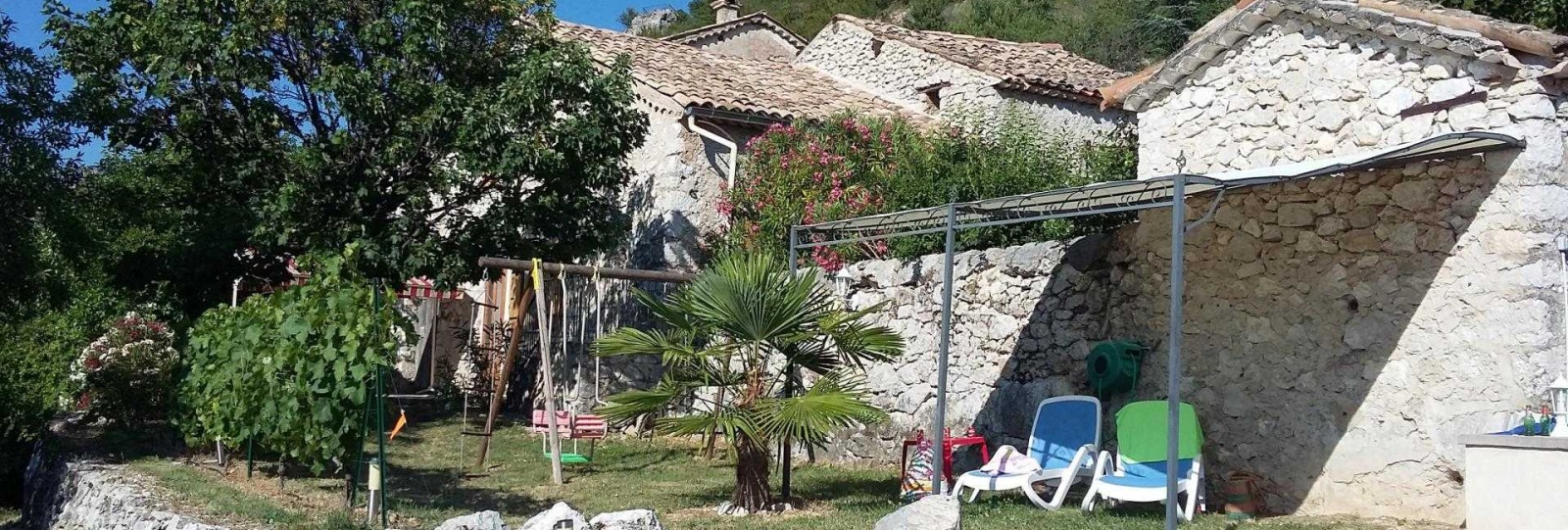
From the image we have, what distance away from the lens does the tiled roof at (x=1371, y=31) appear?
22.7 feet

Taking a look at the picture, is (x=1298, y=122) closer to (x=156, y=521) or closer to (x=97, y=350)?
(x=156, y=521)

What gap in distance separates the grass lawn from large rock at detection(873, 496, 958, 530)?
1.33 m

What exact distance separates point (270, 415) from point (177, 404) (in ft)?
10.7

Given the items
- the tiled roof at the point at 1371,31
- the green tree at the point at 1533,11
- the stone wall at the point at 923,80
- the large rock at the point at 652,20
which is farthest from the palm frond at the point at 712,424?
the large rock at the point at 652,20

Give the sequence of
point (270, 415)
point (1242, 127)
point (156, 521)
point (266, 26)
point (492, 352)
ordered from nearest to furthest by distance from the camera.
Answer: point (156, 521)
point (270, 415)
point (1242, 127)
point (266, 26)
point (492, 352)

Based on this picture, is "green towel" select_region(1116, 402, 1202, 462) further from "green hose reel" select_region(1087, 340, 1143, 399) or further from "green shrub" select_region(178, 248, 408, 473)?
"green shrub" select_region(178, 248, 408, 473)

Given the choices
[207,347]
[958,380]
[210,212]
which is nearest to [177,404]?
[207,347]

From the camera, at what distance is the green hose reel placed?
9.16 meters

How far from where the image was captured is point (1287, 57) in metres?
8.37

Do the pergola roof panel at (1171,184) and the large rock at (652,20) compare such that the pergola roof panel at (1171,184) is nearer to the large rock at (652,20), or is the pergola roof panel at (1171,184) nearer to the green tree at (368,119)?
the green tree at (368,119)

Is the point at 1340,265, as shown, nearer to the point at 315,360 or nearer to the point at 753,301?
the point at 753,301

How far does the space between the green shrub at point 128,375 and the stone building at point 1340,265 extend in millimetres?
8705

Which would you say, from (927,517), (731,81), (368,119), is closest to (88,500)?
(368,119)

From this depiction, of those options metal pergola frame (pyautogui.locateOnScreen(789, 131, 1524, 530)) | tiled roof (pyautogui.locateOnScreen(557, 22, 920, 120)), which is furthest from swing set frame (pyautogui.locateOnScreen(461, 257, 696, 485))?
tiled roof (pyautogui.locateOnScreen(557, 22, 920, 120))
